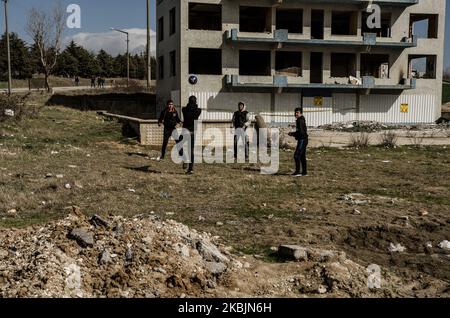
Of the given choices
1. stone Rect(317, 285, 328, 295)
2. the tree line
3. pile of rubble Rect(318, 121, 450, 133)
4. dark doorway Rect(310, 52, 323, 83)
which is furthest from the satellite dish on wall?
the tree line

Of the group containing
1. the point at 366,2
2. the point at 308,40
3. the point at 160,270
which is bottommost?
the point at 160,270

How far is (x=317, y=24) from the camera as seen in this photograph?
115 ft

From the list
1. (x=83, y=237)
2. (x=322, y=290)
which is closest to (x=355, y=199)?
(x=322, y=290)

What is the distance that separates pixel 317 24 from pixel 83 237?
32.1 meters

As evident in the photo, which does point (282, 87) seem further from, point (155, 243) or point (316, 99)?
point (155, 243)

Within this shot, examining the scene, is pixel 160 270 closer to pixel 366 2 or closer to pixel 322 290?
pixel 322 290

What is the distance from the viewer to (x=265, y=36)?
31.2 meters

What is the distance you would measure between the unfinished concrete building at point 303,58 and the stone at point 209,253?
2436 cm

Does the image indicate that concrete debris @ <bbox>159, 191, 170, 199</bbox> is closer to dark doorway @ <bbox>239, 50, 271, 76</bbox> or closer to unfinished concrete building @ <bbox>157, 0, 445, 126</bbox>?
unfinished concrete building @ <bbox>157, 0, 445, 126</bbox>

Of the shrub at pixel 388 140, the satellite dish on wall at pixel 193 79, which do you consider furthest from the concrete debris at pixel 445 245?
the satellite dish on wall at pixel 193 79

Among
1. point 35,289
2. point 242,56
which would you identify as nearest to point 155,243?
point 35,289

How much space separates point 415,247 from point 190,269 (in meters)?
3.46

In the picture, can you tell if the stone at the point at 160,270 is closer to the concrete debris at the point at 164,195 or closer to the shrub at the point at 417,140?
the concrete debris at the point at 164,195

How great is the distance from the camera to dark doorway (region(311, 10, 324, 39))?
3397cm
